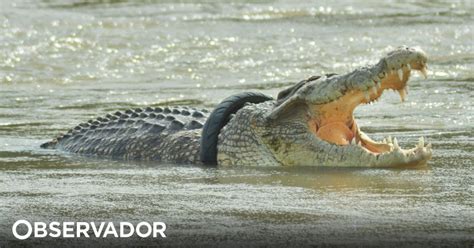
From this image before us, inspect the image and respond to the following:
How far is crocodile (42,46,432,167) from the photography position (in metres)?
6.64

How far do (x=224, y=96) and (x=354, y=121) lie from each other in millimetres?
4582

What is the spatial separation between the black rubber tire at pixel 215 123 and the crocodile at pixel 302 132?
14mm

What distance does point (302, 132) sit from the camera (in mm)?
7070

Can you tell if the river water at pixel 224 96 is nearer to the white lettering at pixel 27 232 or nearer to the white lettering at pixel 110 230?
the white lettering at pixel 27 232

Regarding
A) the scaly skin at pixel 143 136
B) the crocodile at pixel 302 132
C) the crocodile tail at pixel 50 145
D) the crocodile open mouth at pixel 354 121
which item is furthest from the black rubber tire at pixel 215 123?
the crocodile tail at pixel 50 145

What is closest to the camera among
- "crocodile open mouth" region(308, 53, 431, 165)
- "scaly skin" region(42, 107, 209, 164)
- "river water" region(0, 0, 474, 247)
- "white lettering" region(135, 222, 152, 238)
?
"white lettering" region(135, 222, 152, 238)

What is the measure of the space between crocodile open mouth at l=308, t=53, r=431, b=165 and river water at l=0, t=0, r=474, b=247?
0.55 ft

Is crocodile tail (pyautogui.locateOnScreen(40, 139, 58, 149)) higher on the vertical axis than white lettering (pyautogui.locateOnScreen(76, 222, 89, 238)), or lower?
lower

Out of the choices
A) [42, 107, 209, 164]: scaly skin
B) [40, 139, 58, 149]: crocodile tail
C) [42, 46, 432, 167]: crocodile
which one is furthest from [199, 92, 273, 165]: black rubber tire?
Result: [40, 139, 58, 149]: crocodile tail

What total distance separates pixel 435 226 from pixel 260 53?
1001 centimetres

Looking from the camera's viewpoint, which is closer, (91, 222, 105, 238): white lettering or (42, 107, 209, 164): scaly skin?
(91, 222, 105, 238): white lettering

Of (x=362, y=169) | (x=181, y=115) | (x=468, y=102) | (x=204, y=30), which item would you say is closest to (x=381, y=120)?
(x=468, y=102)

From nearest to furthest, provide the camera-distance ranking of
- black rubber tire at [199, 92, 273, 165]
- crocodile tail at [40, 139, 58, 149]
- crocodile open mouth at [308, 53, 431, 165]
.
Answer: crocodile open mouth at [308, 53, 431, 165] → black rubber tire at [199, 92, 273, 165] → crocodile tail at [40, 139, 58, 149]

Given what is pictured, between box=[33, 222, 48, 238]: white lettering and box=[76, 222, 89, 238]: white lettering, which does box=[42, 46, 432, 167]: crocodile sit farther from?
box=[33, 222, 48, 238]: white lettering
